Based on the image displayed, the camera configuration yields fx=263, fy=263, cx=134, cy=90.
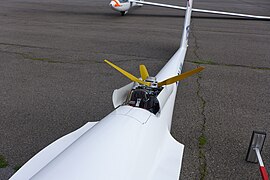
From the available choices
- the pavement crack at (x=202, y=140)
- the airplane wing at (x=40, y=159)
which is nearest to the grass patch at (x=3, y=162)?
the airplane wing at (x=40, y=159)

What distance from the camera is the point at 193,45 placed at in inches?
377

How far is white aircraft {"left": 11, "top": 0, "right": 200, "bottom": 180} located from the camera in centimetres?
175

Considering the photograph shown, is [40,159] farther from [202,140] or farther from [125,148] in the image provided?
[202,140]

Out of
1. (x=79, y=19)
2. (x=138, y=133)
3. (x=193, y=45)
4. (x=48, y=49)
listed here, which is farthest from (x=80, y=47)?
(x=138, y=133)

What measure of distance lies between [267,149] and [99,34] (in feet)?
27.8

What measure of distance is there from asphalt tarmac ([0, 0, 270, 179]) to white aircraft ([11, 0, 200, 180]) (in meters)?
0.88

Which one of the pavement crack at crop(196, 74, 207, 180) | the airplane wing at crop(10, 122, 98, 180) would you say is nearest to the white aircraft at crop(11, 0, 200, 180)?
the airplane wing at crop(10, 122, 98, 180)

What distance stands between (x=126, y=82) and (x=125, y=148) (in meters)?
3.91

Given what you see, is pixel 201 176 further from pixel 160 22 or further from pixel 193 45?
pixel 160 22

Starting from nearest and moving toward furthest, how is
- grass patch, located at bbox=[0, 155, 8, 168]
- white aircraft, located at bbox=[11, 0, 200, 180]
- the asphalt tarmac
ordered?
white aircraft, located at bbox=[11, 0, 200, 180], grass patch, located at bbox=[0, 155, 8, 168], the asphalt tarmac

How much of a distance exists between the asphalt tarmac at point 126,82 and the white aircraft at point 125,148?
34.5 inches

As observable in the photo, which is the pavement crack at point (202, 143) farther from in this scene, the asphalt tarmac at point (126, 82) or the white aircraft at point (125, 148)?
the white aircraft at point (125, 148)

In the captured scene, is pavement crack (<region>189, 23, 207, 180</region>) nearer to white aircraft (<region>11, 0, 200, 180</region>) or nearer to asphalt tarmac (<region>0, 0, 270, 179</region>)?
asphalt tarmac (<region>0, 0, 270, 179</region>)

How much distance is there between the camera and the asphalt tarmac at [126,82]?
11.9ft
